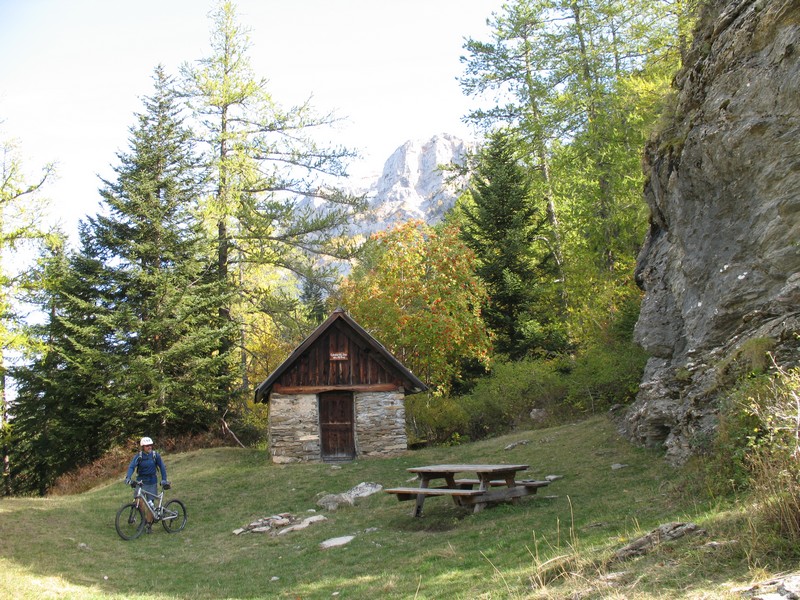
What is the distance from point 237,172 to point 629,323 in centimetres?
1576

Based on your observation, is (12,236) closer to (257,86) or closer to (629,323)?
(257,86)

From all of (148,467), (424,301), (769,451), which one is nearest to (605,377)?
(424,301)

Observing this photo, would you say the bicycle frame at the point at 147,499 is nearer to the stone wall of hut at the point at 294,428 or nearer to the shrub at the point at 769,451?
the stone wall of hut at the point at 294,428

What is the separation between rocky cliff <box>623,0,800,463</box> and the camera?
33.6 ft

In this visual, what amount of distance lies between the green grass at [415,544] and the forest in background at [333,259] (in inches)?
275

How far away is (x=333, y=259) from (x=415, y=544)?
18.2 metres

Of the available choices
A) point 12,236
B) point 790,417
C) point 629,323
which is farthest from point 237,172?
point 790,417

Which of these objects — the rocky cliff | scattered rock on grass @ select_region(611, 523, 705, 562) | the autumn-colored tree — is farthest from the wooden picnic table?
the autumn-colored tree

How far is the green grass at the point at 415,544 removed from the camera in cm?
589

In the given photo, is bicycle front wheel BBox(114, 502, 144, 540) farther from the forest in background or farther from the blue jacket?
the forest in background

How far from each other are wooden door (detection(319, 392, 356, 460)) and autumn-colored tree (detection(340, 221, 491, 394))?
14.3 feet

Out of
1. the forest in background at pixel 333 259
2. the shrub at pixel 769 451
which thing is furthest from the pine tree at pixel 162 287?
the shrub at pixel 769 451

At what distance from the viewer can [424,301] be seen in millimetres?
26156

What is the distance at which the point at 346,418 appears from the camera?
844 inches
